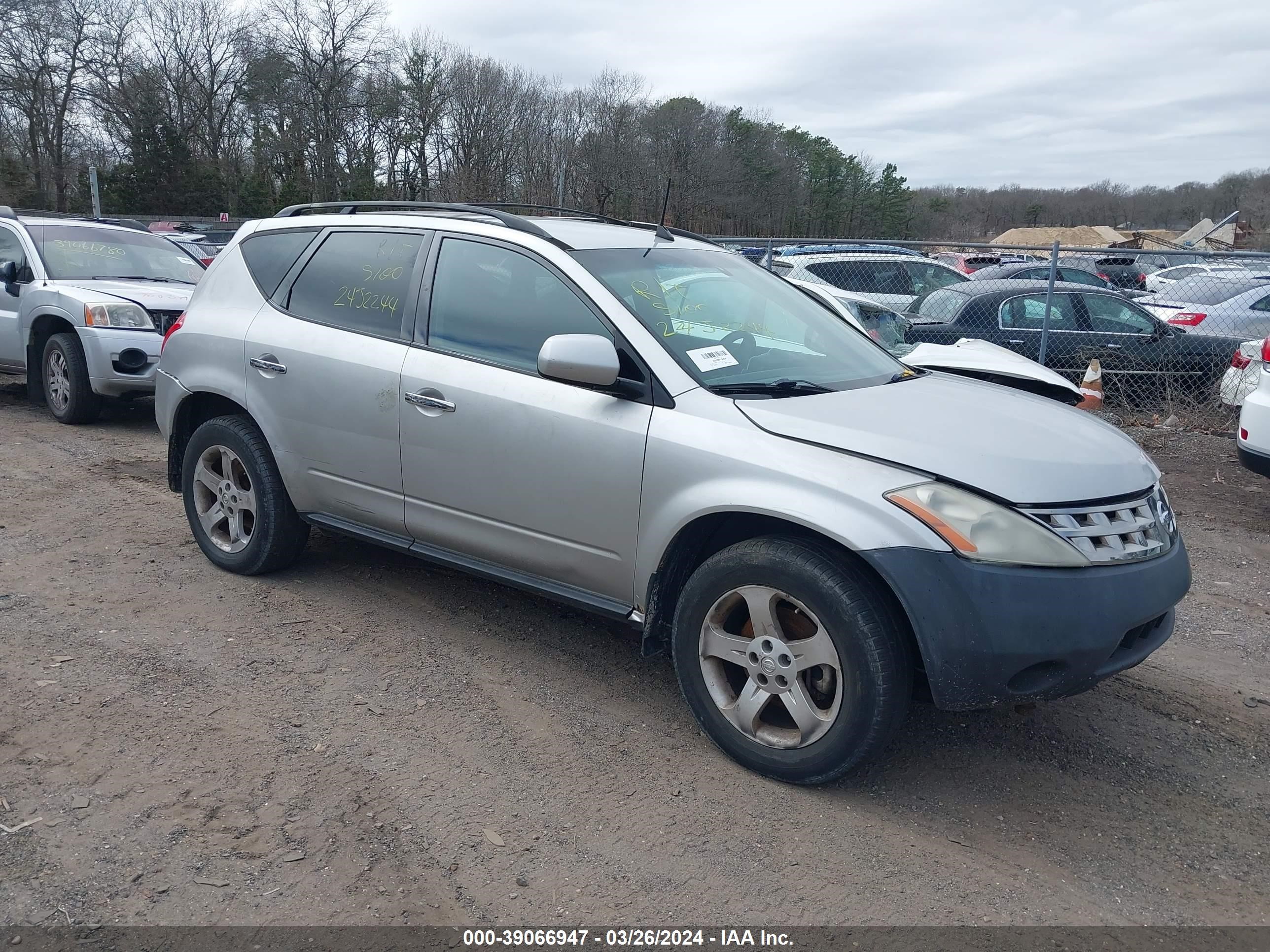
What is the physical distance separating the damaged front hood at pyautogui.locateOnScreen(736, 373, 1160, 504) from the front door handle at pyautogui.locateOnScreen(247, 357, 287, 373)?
228 centimetres

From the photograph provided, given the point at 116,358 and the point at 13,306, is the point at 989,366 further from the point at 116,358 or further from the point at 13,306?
the point at 13,306

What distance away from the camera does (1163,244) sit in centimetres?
4925

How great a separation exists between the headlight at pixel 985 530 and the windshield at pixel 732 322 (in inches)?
33.4

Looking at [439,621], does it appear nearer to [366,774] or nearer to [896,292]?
[366,774]

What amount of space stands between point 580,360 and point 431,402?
863 millimetres

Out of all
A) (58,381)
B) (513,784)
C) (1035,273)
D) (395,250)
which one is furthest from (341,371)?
(1035,273)

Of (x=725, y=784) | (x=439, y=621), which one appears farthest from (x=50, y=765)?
(x=725, y=784)

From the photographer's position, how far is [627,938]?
2.55 metres

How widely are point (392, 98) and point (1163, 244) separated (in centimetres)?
3889

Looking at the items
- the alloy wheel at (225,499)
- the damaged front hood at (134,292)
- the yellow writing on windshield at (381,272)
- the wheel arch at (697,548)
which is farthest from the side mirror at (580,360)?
the damaged front hood at (134,292)

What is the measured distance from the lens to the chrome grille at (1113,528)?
2.98 meters

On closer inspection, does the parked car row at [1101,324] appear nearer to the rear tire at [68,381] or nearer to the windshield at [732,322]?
the windshield at [732,322]

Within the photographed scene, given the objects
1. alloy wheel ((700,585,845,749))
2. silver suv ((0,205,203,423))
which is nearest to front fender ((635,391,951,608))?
alloy wheel ((700,585,845,749))

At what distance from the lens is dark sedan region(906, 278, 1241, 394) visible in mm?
10195
